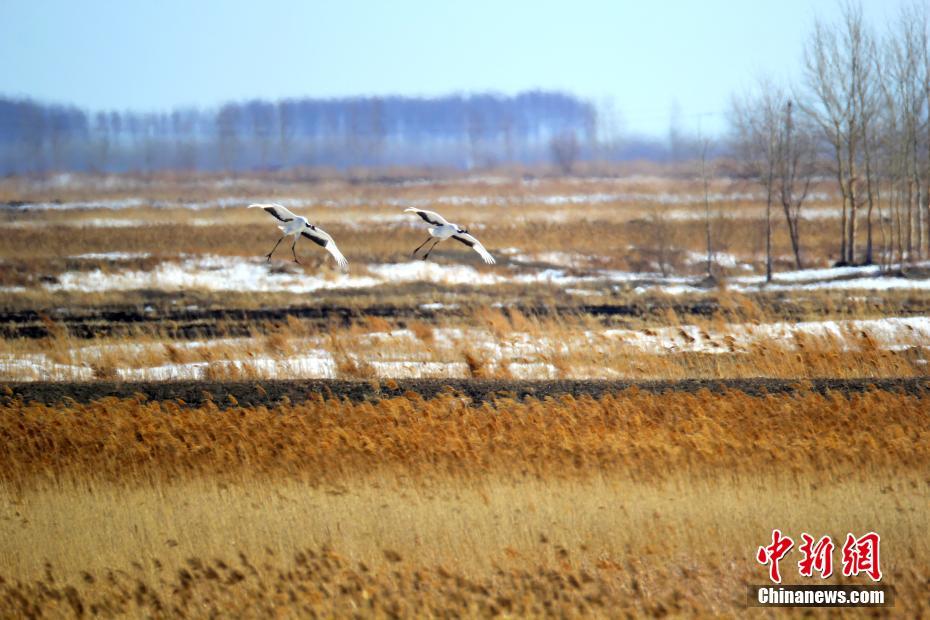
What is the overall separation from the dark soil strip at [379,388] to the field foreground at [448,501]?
3.50 ft

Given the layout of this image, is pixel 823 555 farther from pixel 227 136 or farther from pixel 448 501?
pixel 227 136

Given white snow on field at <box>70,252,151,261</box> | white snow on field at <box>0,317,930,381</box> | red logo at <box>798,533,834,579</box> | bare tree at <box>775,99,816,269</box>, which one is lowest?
red logo at <box>798,533,834,579</box>

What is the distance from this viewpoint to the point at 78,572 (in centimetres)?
863

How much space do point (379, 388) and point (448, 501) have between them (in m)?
5.06

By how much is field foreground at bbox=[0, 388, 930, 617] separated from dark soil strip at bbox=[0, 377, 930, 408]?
1.07 m

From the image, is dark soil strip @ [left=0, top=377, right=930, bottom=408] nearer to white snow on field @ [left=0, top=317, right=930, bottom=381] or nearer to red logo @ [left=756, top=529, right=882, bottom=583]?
white snow on field @ [left=0, top=317, right=930, bottom=381]

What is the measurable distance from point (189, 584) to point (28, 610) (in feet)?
3.57

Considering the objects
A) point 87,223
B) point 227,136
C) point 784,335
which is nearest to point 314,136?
point 227,136

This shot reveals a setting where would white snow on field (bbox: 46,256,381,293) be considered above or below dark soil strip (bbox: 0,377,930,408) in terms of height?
above

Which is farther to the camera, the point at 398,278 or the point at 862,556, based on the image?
the point at 398,278

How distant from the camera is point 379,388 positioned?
14836mm

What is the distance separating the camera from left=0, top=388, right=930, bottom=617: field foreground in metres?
7.69

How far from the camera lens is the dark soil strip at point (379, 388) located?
1416 cm

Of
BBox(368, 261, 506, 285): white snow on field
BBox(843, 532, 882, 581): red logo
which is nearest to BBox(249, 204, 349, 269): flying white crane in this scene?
BBox(843, 532, 882, 581): red logo
